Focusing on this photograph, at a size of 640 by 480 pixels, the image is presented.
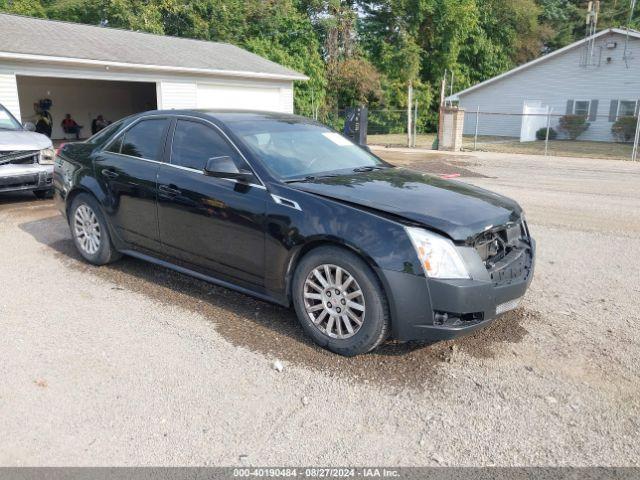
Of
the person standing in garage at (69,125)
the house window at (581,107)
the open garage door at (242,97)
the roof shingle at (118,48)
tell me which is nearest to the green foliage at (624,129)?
the house window at (581,107)

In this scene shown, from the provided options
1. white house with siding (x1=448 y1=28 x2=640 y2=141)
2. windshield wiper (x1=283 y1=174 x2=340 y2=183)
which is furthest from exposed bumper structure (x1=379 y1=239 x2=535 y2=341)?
white house with siding (x1=448 y1=28 x2=640 y2=141)

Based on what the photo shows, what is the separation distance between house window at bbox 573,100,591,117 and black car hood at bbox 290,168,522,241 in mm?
30105

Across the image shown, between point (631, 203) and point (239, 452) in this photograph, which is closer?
point (239, 452)

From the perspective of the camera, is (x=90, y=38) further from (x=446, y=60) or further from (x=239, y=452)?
(x=446, y=60)

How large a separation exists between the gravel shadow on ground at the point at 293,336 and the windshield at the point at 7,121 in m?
5.59

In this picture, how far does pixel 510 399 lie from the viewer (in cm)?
334

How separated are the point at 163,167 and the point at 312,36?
29.9 meters

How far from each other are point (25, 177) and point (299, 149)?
5.98 metres

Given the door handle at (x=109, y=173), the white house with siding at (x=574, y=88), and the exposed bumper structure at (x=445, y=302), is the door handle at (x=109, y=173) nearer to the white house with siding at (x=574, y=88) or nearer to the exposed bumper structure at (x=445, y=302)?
the exposed bumper structure at (x=445, y=302)

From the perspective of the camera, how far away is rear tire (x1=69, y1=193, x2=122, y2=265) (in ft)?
18.3

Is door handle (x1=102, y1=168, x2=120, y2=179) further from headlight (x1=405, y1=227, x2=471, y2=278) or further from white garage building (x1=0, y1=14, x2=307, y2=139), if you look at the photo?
white garage building (x1=0, y1=14, x2=307, y2=139)

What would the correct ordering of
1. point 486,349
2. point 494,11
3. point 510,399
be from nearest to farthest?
point 510,399, point 486,349, point 494,11

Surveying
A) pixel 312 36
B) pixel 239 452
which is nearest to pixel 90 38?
pixel 312 36

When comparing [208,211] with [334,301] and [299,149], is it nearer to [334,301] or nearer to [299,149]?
[299,149]
